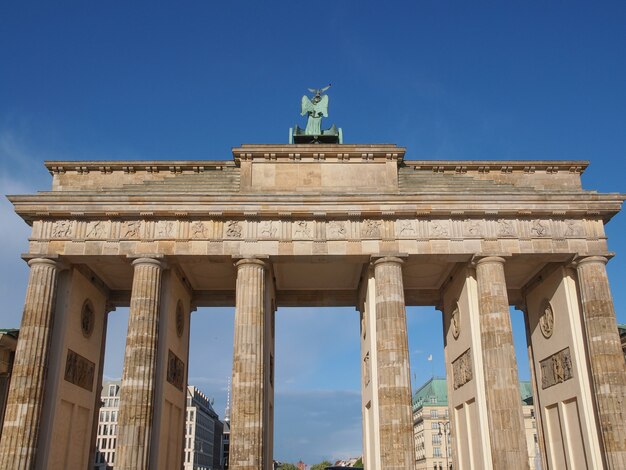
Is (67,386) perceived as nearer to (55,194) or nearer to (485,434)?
(55,194)

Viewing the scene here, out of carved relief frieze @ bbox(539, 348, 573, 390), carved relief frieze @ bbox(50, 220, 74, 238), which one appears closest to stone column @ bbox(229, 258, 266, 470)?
carved relief frieze @ bbox(50, 220, 74, 238)

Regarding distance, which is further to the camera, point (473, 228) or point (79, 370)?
point (79, 370)

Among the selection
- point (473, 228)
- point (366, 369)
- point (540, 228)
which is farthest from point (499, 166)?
point (366, 369)

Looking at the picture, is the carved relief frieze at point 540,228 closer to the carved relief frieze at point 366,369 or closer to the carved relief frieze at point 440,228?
the carved relief frieze at point 440,228

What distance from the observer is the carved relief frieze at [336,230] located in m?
24.8

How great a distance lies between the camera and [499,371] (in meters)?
23.1

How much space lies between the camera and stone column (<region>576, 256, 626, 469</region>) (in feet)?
73.3

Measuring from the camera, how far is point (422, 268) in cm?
2756

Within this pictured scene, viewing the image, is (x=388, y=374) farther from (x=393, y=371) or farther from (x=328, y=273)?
(x=328, y=273)

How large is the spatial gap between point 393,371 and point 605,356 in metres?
8.44

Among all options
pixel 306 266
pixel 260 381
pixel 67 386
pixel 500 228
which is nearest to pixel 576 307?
pixel 500 228

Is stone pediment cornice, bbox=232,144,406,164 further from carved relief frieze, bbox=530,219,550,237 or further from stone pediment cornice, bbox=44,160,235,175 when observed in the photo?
carved relief frieze, bbox=530,219,550,237

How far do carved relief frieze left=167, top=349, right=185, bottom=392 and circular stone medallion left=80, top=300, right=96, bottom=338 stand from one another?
168 inches

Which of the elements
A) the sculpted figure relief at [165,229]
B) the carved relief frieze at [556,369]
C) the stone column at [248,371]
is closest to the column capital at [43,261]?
the sculpted figure relief at [165,229]
